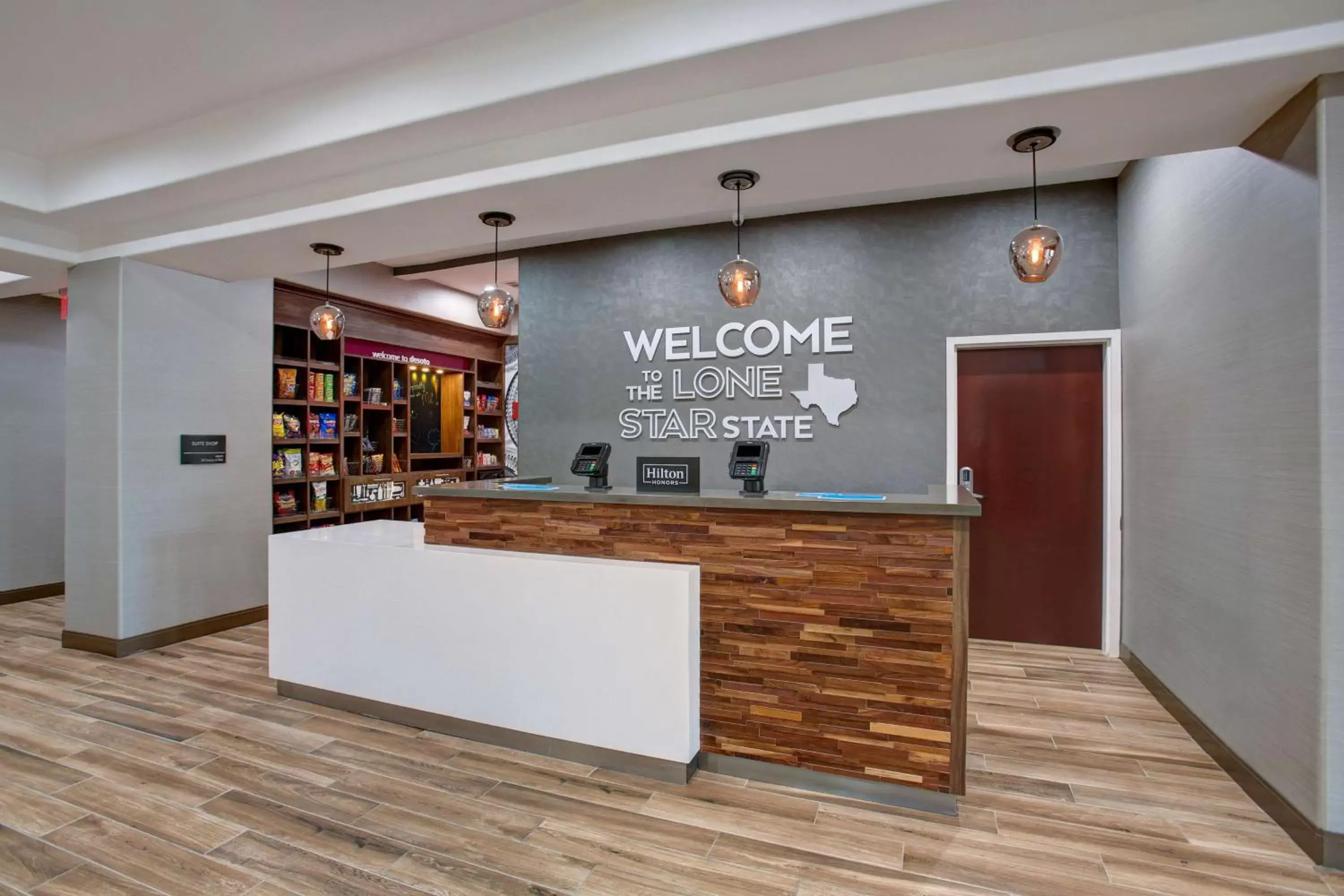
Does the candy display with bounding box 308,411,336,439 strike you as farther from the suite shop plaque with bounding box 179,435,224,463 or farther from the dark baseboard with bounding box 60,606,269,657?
the dark baseboard with bounding box 60,606,269,657

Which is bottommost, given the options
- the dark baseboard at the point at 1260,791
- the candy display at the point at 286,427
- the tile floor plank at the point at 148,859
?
the tile floor plank at the point at 148,859

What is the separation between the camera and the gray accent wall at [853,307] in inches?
186

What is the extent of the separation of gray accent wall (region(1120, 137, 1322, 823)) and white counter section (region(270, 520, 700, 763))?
2.21m

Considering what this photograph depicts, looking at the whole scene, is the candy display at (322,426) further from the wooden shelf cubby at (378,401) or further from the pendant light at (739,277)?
the pendant light at (739,277)

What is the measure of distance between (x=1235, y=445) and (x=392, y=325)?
6.97m

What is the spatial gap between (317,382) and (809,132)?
5.25 meters

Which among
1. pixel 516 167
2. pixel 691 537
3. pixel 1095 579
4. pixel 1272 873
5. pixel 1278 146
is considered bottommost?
pixel 1272 873

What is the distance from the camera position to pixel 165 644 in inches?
192

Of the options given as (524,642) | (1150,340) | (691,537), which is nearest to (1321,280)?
(1150,340)

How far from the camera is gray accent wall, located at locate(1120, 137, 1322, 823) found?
2.44 m

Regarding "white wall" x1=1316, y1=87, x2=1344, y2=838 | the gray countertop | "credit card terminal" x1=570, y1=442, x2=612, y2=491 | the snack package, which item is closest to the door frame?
the gray countertop

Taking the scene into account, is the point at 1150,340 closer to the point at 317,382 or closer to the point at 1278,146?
the point at 1278,146

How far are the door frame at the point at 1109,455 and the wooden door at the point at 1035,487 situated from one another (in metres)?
0.04

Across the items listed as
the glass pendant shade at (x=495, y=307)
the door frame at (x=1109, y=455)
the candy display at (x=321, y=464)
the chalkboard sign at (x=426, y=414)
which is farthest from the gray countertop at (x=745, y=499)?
the chalkboard sign at (x=426, y=414)
